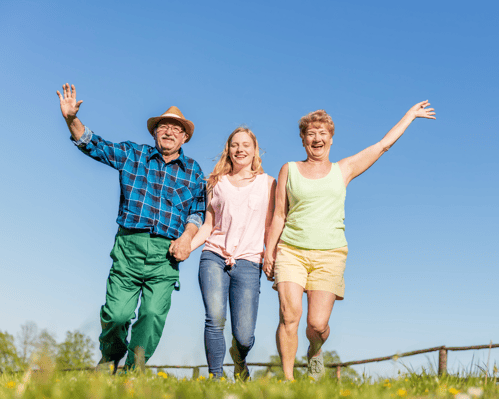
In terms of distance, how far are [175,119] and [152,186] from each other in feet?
3.16

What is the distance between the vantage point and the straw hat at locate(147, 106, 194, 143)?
6.24m

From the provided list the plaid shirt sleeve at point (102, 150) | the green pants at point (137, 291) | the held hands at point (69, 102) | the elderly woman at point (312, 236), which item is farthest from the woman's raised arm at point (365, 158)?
the held hands at point (69, 102)

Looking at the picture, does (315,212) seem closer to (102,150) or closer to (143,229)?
(143,229)

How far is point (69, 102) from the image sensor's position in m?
5.82

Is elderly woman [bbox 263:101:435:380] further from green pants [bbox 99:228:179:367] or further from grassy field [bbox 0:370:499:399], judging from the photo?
grassy field [bbox 0:370:499:399]

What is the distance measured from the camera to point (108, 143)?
6004 mm

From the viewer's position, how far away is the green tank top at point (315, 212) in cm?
526

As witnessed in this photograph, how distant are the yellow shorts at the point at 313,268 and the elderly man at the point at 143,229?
3.81ft

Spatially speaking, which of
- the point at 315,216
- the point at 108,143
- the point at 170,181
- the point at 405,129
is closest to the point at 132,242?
the point at 170,181

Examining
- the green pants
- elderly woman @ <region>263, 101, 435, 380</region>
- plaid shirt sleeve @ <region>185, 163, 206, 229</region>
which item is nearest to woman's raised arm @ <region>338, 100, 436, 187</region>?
elderly woman @ <region>263, 101, 435, 380</region>

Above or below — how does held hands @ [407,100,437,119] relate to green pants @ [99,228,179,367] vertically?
above

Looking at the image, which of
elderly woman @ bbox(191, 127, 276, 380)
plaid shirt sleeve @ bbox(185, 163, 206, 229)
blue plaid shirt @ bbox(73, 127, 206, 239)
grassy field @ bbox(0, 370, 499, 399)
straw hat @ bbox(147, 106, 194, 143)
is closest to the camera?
grassy field @ bbox(0, 370, 499, 399)

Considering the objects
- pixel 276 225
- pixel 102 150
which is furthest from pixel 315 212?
pixel 102 150

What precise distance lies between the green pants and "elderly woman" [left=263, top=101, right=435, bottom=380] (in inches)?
47.8
